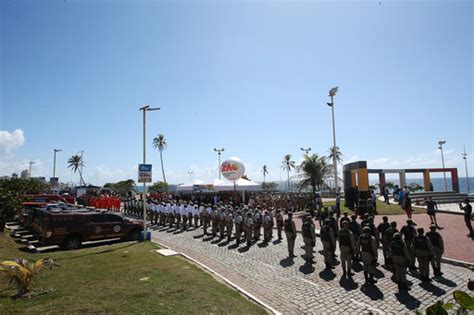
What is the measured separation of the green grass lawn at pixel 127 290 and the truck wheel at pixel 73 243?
260 cm

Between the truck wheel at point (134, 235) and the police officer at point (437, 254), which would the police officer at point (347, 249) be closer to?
the police officer at point (437, 254)

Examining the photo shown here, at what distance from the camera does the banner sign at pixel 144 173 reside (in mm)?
15242

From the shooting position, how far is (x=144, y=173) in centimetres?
1534

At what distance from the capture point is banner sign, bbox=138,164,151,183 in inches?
600

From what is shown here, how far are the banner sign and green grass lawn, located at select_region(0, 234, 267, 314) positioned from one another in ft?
16.2

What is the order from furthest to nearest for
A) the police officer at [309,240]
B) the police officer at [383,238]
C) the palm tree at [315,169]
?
the palm tree at [315,169] → the police officer at [309,240] → the police officer at [383,238]

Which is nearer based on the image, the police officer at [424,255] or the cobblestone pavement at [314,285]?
the cobblestone pavement at [314,285]

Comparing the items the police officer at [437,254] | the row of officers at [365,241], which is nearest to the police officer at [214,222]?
the row of officers at [365,241]

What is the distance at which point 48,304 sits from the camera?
20.4 ft

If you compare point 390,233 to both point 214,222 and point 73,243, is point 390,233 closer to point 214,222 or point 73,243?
point 214,222

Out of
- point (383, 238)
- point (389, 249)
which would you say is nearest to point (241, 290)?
point (389, 249)

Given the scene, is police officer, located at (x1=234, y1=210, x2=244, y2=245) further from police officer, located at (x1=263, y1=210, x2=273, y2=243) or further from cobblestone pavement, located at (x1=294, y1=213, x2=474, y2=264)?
cobblestone pavement, located at (x1=294, y1=213, x2=474, y2=264)

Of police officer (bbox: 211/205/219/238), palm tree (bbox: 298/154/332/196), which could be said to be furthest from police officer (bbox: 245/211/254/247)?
palm tree (bbox: 298/154/332/196)

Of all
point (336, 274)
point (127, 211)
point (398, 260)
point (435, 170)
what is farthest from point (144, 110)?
point (435, 170)
